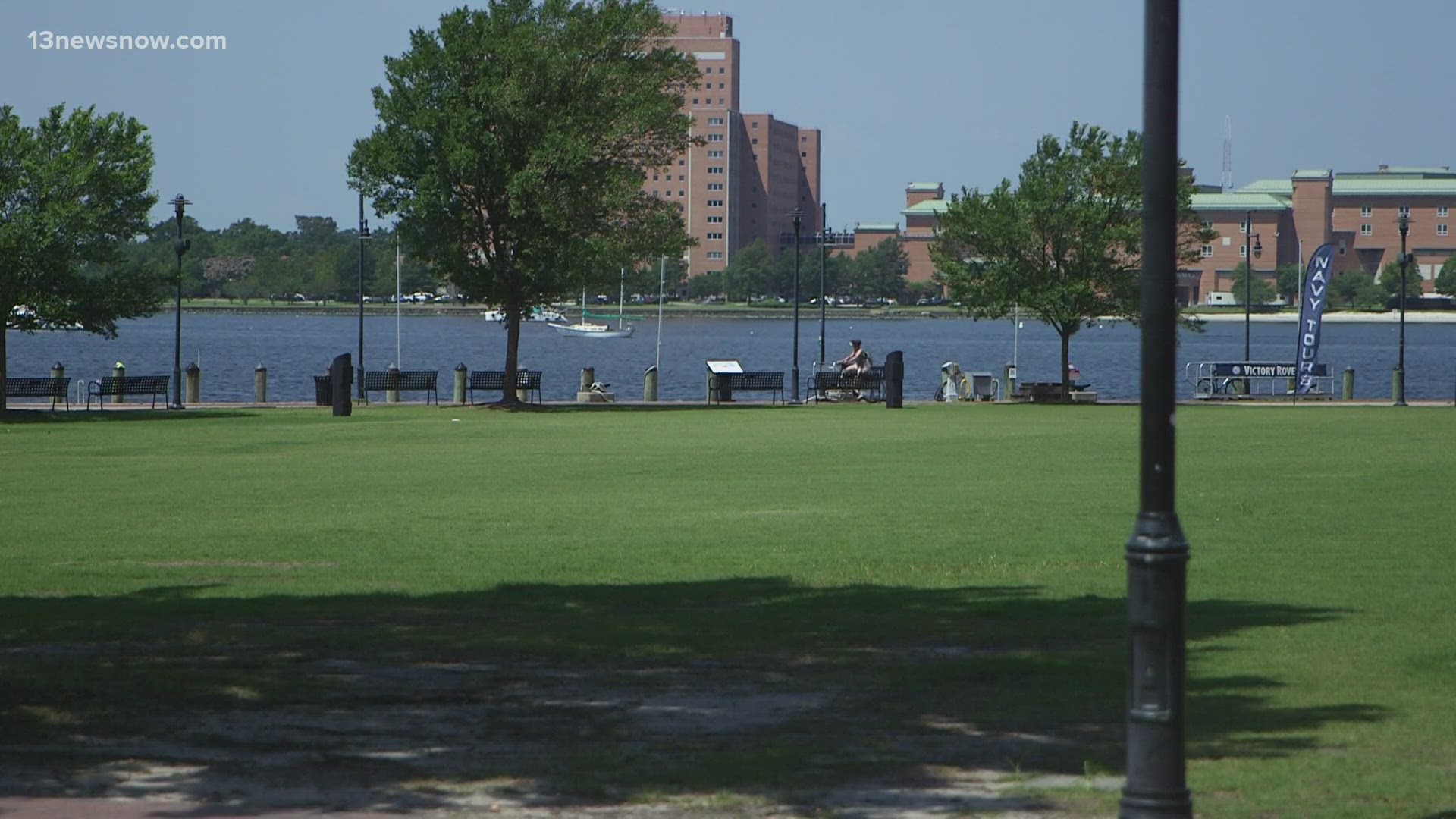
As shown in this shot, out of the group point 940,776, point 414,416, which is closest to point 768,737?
point 940,776

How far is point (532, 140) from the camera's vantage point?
1887 inches

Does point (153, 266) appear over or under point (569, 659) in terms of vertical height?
over

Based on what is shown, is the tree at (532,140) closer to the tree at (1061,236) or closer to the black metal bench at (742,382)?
the black metal bench at (742,382)

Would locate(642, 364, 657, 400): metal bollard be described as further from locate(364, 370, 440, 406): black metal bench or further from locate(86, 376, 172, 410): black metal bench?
locate(86, 376, 172, 410): black metal bench

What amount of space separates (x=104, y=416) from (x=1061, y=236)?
28.6 m

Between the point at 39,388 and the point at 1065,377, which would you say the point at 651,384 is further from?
the point at 39,388

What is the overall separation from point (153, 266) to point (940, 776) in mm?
38183

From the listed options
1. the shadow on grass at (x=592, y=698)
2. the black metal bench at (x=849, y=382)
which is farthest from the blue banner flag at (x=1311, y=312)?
the shadow on grass at (x=592, y=698)

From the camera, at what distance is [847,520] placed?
18.2m

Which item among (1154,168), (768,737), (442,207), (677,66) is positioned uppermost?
(677,66)

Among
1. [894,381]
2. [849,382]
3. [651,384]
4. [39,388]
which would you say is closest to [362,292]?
[651,384]

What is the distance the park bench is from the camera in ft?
145

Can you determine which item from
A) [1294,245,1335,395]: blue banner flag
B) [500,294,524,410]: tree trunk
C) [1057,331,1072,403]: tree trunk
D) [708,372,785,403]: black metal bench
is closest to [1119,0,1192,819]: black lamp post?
[500,294,524,410]: tree trunk

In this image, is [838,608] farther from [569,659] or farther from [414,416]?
[414,416]
